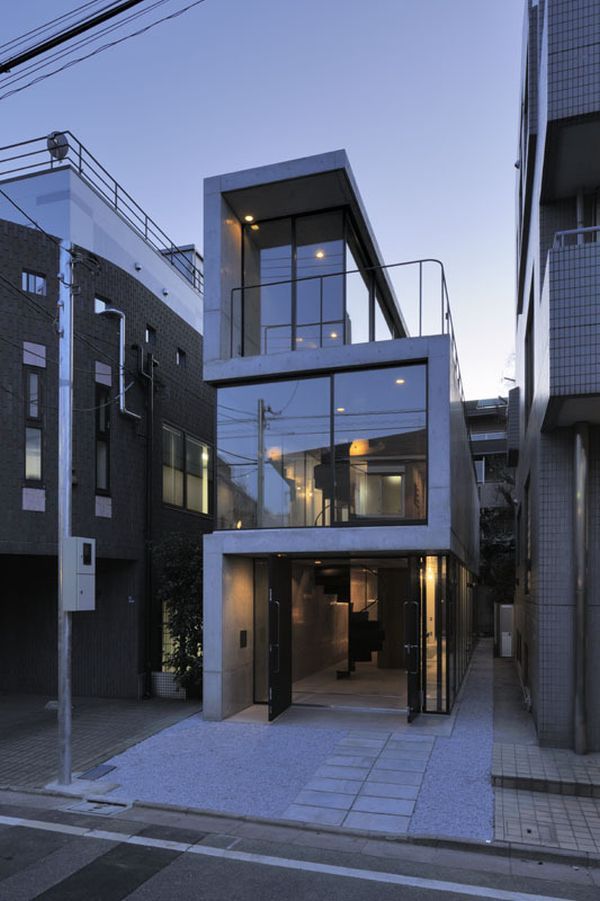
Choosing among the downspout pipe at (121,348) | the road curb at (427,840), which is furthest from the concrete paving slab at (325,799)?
the downspout pipe at (121,348)

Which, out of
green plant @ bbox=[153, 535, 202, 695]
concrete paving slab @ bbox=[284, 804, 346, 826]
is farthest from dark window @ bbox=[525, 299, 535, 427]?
concrete paving slab @ bbox=[284, 804, 346, 826]

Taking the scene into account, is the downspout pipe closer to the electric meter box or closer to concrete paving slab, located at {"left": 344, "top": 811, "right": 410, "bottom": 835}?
the electric meter box

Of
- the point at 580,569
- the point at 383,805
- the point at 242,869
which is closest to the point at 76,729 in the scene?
the point at 383,805

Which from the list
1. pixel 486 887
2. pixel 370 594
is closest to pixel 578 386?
pixel 486 887

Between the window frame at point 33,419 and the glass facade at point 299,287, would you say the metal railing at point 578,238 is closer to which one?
the glass facade at point 299,287

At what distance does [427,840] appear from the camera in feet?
21.4

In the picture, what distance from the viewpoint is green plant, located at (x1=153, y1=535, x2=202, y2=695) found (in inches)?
499

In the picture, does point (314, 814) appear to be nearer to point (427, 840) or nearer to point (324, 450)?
point (427, 840)

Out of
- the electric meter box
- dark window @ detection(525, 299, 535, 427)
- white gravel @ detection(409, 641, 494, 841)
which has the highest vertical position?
dark window @ detection(525, 299, 535, 427)

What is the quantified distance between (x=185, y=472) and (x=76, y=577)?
829 cm

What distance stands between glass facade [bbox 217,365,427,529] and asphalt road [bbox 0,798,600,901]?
17.5 ft

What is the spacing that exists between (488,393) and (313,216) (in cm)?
5905

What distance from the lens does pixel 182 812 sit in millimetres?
7348

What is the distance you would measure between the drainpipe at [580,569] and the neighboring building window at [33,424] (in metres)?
8.55
